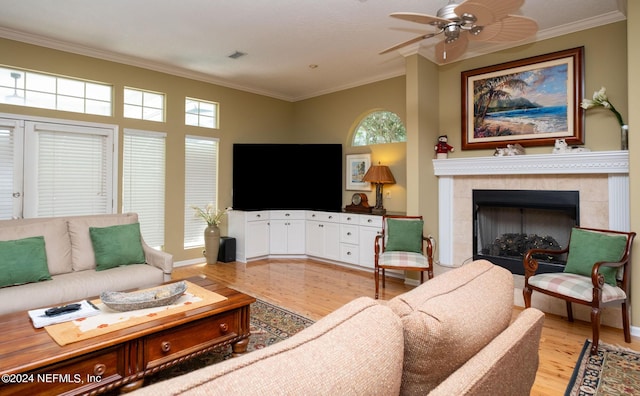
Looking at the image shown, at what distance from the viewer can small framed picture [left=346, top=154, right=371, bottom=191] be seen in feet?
18.0

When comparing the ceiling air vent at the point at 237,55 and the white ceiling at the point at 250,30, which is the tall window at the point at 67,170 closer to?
the white ceiling at the point at 250,30

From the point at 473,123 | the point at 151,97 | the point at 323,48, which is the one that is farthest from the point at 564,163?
the point at 151,97

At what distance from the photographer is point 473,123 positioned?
4.19 metres

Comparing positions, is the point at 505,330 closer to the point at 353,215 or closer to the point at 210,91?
the point at 353,215

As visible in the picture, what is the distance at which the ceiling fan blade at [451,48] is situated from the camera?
2.58 meters

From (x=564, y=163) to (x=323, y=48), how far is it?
9.59ft

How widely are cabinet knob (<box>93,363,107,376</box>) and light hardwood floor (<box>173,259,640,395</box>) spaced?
179cm

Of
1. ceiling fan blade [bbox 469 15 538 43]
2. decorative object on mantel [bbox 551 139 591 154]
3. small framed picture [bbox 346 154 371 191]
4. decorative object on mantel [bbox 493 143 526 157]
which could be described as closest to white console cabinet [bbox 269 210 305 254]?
small framed picture [bbox 346 154 371 191]

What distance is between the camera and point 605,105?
3.29 m

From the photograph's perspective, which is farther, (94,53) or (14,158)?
(94,53)

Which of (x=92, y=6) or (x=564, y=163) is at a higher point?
(x=92, y=6)

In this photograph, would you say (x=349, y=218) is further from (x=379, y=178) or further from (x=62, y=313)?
(x=62, y=313)

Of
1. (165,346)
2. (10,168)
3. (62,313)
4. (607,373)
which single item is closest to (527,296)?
(607,373)

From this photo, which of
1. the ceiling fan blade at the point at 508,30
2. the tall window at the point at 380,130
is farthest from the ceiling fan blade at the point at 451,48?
the tall window at the point at 380,130
